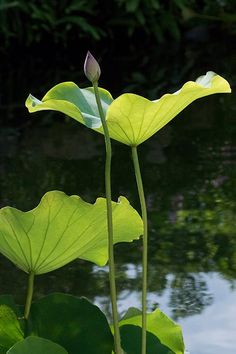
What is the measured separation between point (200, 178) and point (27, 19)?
10.0 feet

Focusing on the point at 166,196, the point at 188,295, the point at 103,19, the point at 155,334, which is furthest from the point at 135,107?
the point at 103,19

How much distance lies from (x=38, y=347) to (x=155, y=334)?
15cm

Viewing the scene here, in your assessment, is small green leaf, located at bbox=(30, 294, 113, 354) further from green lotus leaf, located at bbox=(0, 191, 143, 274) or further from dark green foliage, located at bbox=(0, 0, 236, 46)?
dark green foliage, located at bbox=(0, 0, 236, 46)

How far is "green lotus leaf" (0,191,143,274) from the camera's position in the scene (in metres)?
0.94

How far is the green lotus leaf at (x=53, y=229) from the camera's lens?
94 centimetres

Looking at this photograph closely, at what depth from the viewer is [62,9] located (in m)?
5.42

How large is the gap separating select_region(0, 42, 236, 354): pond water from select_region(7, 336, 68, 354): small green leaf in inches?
22.2

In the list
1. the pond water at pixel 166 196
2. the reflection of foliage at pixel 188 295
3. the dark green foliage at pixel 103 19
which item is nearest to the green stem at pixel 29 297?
the pond water at pixel 166 196

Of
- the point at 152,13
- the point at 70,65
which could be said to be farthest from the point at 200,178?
the point at 152,13

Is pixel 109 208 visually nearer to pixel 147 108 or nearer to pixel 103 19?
pixel 147 108

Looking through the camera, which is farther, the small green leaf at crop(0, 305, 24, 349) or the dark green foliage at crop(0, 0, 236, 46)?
the dark green foliage at crop(0, 0, 236, 46)

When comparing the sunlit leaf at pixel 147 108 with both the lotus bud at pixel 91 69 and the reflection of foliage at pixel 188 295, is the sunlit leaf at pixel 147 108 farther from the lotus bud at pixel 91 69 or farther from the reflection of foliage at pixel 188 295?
the reflection of foliage at pixel 188 295

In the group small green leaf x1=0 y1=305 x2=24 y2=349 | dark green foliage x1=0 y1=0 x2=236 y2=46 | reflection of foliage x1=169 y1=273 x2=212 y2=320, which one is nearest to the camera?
small green leaf x1=0 y1=305 x2=24 y2=349

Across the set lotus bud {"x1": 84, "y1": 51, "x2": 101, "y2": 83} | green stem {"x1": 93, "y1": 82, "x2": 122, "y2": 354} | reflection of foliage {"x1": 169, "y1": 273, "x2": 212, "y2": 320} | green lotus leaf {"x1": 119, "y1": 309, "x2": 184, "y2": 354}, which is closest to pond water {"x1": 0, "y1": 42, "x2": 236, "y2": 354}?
reflection of foliage {"x1": 169, "y1": 273, "x2": 212, "y2": 320}
